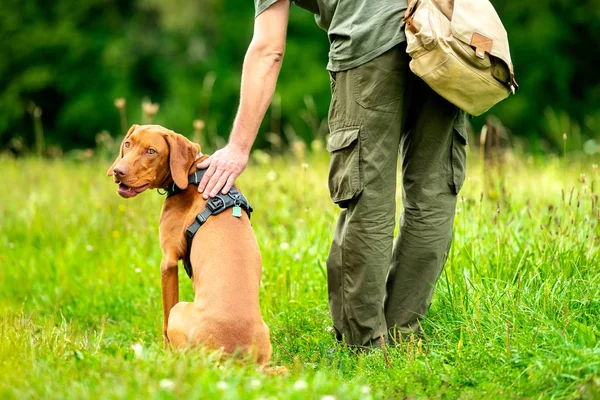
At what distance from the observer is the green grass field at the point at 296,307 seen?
2.47 metres

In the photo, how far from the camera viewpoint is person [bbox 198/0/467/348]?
10.3 feet

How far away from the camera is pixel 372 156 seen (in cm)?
316

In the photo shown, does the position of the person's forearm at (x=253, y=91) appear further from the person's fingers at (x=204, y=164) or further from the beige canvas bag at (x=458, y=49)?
the beige canvas bag at (x=458, y=49)

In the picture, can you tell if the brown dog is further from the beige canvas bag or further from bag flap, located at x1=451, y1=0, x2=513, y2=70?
bag flap, located at x1=451, y1=0, x2=513, y2=70

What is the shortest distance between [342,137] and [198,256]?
84 cm

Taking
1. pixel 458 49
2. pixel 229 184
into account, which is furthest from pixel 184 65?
pixel 458 49

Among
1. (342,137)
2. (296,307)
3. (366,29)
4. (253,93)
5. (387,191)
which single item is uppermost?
(366,29)

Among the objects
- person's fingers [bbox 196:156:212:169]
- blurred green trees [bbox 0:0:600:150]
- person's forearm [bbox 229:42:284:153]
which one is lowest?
blurred green trees [bbox 0:0:600:150]

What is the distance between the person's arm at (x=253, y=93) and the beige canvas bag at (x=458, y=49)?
605 millimetres

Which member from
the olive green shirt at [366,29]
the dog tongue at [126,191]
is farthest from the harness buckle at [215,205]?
the olive green shirt at [366,29]

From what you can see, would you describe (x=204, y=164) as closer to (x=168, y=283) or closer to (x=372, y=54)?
(x=168, y=283)

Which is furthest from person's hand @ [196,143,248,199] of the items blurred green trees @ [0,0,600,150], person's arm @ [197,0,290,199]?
blurred green trees @ [0,0,600,150]

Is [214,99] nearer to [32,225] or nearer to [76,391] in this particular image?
[32,225]

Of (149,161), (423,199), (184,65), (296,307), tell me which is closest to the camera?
(149,161)
